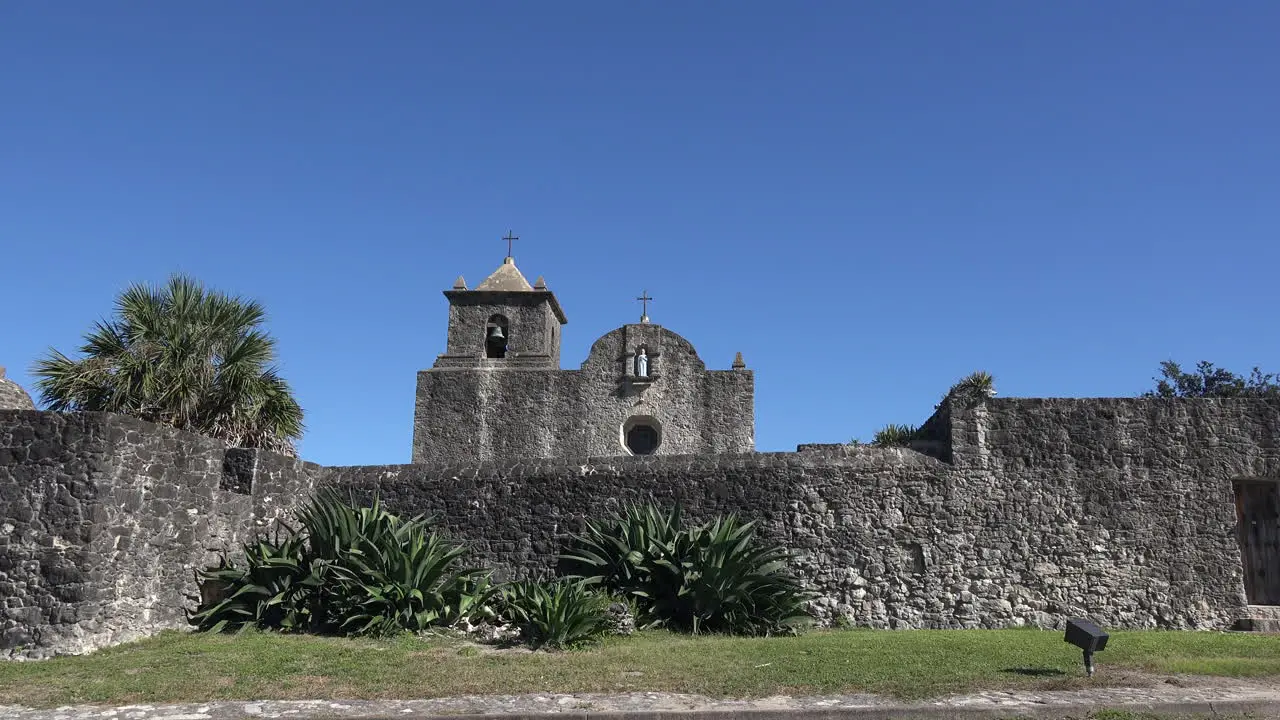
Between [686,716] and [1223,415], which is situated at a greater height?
[1223,415]

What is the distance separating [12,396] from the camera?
1215 cm

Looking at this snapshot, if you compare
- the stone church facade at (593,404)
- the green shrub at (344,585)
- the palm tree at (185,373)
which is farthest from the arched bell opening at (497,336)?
the green shrub at (344,585)

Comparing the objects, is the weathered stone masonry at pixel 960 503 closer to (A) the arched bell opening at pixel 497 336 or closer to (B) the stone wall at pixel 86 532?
(B) the stone wall at pixel 86 532

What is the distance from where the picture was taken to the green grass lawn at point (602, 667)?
7375mm

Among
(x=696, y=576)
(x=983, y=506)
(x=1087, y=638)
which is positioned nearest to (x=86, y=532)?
(x=696, y=576)

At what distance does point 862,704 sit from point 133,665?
20.2ft

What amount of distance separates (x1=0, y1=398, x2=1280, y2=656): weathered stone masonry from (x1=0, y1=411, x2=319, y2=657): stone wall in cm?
73

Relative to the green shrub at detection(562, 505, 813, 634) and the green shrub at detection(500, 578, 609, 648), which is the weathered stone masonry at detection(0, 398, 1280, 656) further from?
the green shrub at detection(500, 578, 609, 648)

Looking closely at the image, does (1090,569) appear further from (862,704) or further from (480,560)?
(480,560)

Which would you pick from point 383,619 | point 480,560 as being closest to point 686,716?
point 383,619

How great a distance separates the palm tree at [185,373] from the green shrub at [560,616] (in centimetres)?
492

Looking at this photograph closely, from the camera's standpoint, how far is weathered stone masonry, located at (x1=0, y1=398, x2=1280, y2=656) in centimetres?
1174

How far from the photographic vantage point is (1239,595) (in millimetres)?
11734

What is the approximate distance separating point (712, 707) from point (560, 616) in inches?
108
